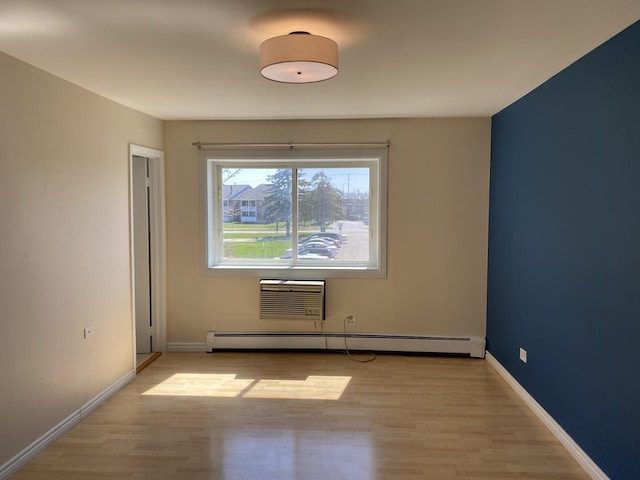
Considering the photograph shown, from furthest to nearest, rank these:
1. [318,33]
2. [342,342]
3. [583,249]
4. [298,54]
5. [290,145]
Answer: [342,342]
[290,145]
[583,249]
[318,33]
[298,54]

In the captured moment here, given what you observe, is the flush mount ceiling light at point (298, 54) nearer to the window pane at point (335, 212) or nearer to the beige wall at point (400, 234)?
the beige wall at point (400, 234)

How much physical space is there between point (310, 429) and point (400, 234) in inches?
83.1

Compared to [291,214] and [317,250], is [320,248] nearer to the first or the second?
[317,250]

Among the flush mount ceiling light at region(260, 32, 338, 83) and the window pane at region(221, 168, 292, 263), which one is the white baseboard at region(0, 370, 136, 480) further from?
the flush mount ceiling light at region(260, 32, 338, 83)

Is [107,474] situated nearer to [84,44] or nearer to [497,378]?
[84,44]

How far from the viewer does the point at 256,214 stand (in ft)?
15.1

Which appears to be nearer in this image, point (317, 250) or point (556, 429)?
point (556, 429)

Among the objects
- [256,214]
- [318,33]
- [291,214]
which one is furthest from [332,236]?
[318,33]

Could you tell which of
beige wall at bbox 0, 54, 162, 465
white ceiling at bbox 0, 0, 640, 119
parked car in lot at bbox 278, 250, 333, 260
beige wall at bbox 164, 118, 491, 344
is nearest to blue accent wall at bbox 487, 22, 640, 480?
white ceiling at bbox 0, 0, 640, 119

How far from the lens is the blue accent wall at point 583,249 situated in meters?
2.10

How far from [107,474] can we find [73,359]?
0.87 meters

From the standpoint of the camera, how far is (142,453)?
8.66 ft

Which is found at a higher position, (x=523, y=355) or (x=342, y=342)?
(x=523, y=355)

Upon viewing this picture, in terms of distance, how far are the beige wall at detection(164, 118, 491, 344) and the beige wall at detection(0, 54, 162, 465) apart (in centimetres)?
83
